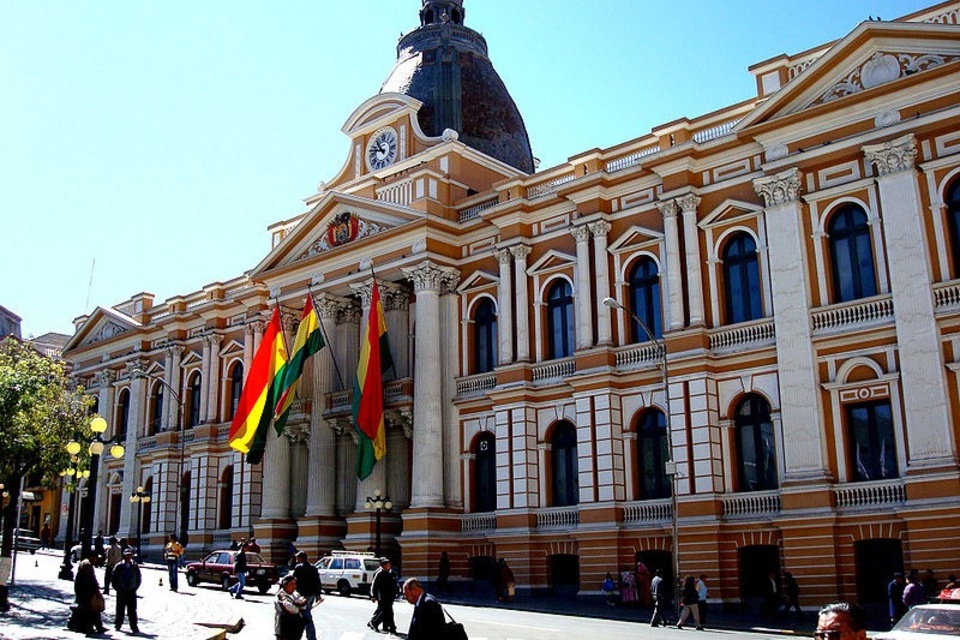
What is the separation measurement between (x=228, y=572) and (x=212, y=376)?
18.9 meters

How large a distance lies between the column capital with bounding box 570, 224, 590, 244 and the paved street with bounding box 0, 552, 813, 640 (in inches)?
502

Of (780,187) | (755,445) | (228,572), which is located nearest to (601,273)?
(780,187)

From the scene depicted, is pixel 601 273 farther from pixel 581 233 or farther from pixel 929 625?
pixel 929 625

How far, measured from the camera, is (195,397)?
55.5 meters

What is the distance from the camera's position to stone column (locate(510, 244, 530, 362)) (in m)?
38.2

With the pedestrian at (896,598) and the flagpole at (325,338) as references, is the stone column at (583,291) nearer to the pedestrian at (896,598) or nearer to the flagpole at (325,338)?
the flagpole at (325,338)

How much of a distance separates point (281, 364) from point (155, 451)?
16.2 metres

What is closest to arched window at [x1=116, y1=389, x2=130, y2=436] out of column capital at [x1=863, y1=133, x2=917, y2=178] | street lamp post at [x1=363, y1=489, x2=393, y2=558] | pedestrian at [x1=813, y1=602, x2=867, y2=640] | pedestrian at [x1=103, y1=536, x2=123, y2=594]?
street lamp post at [x1=363, y1=489, x2=393, y2=558]

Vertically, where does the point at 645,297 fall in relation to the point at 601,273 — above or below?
below

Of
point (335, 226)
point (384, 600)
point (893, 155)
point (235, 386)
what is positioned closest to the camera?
point (384, 600)

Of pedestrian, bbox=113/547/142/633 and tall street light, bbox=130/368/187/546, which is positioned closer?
pedestrian, bbox=113/547/142/633

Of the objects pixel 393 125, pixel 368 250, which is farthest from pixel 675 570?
pixel 393 125

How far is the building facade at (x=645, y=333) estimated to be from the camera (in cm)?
2894

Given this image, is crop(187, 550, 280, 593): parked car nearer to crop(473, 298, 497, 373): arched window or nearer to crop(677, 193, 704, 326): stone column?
crop(473, 298, 497, 373): arched window
